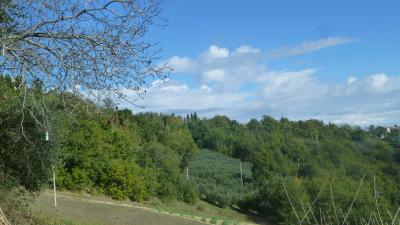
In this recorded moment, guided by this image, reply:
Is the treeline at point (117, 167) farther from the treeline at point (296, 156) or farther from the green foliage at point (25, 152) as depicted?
the green foliage at point (25, 152)

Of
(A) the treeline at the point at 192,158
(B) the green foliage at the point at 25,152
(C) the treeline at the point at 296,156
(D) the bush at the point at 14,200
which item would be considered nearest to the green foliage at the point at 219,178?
(A) the treeline at the point at 192,158

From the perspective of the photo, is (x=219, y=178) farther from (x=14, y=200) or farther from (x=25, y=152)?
(x=14, y=200)

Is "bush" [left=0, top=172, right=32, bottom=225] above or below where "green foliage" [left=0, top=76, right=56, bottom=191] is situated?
below

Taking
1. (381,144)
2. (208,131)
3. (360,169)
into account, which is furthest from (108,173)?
(208,131)

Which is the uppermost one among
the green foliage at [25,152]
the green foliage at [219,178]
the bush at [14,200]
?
the green foliage at [25,152]

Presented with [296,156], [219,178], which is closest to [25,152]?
[219,178]

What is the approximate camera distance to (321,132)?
136 meters

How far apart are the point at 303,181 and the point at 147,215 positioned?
4553cm

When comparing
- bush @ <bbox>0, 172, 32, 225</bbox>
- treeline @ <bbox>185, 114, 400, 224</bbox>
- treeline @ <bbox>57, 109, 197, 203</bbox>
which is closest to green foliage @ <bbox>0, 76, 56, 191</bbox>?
bush @ <bbox>0, 172, 32, 225</bbox>

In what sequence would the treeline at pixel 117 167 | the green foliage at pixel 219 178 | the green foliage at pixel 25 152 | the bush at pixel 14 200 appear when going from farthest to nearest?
the green foliage at pixel 219 178
the treeline at pixel 117 167
the green foliage at pixel 25 152
the bush at pixel 14 200

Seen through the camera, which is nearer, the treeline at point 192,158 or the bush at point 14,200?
the bush at point 14,200

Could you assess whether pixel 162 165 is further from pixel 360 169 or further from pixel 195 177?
pixel 360 169

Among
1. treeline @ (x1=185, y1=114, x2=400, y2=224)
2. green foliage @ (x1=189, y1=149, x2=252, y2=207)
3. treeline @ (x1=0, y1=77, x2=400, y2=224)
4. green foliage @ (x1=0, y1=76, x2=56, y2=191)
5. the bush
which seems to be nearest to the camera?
the bush

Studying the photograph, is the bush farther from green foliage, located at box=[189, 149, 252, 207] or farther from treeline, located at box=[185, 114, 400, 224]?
green foliage, located at box=[189, 149, 252, 207]
